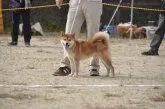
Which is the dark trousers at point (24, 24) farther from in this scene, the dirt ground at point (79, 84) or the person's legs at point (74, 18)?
the person's legs at point (74, 18)

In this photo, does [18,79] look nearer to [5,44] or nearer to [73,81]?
[73,81]

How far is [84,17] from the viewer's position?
9195mm

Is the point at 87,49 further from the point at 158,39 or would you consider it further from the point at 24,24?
the point at 24,24

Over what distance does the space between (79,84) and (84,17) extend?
1386 mm

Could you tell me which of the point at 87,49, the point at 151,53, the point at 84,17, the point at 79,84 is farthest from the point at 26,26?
the point at 79,84

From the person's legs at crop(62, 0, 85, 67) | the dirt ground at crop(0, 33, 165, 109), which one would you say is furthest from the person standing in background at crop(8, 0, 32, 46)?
the person's legs at crop(62, 0, 85, 67)

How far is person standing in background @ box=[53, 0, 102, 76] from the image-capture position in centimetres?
900

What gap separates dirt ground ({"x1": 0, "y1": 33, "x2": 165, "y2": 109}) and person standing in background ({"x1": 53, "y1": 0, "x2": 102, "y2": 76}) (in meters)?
0.21

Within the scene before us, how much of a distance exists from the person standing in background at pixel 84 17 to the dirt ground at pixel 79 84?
207 mm

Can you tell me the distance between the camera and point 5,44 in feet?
46.2

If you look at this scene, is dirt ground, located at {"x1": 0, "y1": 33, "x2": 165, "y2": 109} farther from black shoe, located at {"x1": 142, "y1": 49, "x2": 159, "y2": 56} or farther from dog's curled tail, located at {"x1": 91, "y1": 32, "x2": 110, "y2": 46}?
dog's curled tail, located at {"x1": 91, "y1": 32, "x2": 110, "y2": 46}

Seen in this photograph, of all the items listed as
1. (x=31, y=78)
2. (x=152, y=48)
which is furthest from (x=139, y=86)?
(x=152, y=48)

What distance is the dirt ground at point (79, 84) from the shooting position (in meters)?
6.93

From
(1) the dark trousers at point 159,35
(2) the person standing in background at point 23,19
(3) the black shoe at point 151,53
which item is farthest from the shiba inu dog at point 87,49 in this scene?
(2) the person standing in background at point 23,19
